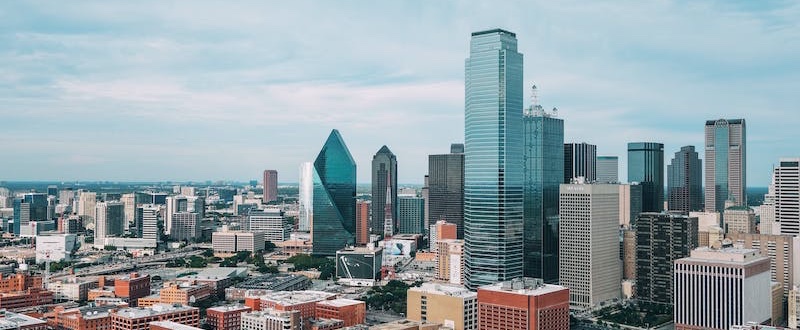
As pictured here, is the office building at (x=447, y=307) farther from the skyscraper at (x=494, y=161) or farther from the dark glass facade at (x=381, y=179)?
the dark glass facade at (x=381, y=179)

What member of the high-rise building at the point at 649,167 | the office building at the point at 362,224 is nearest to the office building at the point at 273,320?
the office building at the point at 362,224

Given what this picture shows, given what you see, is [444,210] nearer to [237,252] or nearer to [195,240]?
[237,252]

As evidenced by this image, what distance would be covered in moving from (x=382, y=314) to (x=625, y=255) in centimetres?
2144

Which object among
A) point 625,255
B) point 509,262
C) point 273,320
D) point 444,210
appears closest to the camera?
point 273,320

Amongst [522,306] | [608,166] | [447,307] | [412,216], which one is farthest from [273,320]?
[608,166]

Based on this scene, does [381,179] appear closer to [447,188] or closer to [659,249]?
[447,188]

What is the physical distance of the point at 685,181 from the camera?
105688mm

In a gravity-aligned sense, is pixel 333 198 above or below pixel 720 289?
above

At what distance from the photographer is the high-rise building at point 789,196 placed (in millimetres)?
56531

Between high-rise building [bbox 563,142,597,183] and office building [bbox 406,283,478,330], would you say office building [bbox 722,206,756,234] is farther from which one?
office building [bbox 406,283,478,330]

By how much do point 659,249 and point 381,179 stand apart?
53.7 m

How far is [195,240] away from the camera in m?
93.0

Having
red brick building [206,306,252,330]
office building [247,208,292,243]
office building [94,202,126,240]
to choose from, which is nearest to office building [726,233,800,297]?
red brick building [206,306,252,330]

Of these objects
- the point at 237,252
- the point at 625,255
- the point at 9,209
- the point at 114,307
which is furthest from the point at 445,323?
the point at 9,209
